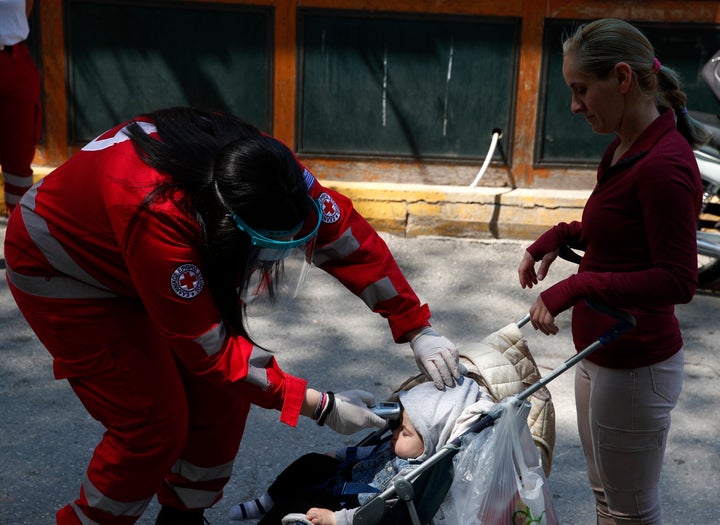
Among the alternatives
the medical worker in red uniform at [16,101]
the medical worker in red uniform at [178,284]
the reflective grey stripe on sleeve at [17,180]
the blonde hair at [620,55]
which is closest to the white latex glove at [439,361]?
the medical worker in red uniform at [178,284]

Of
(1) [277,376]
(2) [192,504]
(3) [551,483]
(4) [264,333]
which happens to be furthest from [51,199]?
(4) [264,333]

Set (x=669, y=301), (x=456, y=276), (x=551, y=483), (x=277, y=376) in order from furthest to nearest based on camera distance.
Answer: (x=456, y=276)
(x=551, y=483)
(x=277, y=376)
(x=669, y=301)

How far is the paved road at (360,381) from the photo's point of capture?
370cm

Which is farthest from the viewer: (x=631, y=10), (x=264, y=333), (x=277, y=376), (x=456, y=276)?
(x=631, y=10)

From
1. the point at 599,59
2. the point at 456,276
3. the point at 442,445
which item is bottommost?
the point at 456,276

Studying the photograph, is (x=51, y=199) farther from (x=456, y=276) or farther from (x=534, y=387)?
(x=456, y=276)

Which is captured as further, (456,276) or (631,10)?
(631,10)

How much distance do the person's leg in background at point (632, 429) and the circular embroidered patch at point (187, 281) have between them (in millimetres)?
1068

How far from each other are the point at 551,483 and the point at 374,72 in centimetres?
362

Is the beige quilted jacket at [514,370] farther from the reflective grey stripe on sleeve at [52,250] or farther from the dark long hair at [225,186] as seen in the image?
the reflective grey stripe on sleeve at [52,250]

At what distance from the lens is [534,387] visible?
2.69m

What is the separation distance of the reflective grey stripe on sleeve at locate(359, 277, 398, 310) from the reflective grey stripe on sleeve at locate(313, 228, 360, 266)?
12 cm

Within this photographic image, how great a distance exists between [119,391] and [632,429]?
4.50 ft

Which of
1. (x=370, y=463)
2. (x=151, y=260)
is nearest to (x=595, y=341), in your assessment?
(x=370, y=463)
